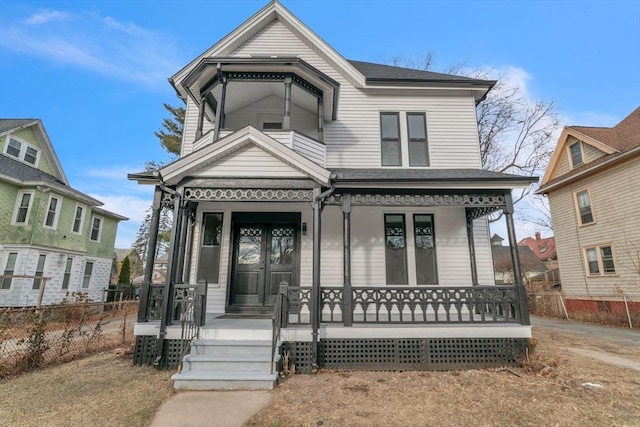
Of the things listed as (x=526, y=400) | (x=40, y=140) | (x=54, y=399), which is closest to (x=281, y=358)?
(x=54, y=399)

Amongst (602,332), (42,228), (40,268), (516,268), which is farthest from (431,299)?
(40,268)

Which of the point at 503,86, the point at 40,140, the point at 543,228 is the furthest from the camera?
the point at 543,228

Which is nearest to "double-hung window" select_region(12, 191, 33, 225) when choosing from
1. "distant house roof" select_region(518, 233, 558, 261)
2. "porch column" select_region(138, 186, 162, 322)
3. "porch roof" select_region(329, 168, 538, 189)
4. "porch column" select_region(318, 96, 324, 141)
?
"porch column" select_region(138, 186, 162, 322)

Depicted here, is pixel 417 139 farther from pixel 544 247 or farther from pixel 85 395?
pixel 544 247

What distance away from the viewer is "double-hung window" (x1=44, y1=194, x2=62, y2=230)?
15858 millimetres

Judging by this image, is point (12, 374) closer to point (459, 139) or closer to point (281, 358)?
point (281, 358)

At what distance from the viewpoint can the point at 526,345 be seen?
610 centimetres

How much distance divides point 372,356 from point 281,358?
1.77 m

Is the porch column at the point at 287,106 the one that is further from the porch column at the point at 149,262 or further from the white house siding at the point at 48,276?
the white house siding at the point at 48,276

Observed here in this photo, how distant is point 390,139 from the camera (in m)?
9.31

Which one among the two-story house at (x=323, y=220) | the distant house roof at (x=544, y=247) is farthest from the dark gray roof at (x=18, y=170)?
the distant house roof at (x=544, y=247)

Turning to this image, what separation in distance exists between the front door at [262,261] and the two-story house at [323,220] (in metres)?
0.04

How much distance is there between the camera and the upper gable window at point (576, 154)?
51.2 feet

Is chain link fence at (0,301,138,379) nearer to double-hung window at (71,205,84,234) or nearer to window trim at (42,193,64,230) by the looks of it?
window trim at (42,193,64,230)
